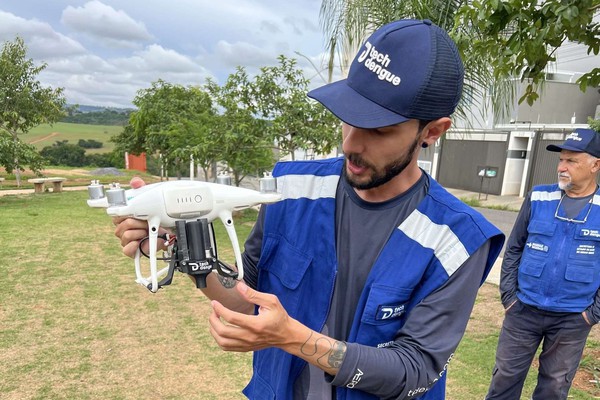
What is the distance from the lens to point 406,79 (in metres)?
1.29

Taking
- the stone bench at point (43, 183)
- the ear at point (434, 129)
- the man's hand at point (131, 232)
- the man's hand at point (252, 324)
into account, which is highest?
the ear at point (434, 129)

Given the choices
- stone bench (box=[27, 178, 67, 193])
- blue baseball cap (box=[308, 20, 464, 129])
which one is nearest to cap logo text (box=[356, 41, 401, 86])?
blue baseball cap (box=[308, 20, 464, 129])

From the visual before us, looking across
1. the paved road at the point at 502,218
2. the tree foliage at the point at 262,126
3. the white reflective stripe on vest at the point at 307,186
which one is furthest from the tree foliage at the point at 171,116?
the white reflective stripe on vest at the point at 307,186

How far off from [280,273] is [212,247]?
329 millimetres

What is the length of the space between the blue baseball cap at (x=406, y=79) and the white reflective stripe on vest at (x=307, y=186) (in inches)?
12.7

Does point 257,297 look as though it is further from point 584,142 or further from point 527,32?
point 584,142

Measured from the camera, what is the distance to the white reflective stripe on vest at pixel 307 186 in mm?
1604

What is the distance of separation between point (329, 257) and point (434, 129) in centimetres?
55

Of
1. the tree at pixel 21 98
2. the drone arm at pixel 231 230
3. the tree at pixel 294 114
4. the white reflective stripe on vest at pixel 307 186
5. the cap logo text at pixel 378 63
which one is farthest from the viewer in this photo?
the tree at pixel 21 98

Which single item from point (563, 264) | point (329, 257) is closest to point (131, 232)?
point (329, 257)

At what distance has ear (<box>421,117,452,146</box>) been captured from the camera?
1385mm

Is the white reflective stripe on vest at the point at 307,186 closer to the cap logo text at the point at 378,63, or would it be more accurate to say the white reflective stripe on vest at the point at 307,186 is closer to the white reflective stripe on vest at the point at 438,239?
the white reflective stripe on vest at the point at 438,239

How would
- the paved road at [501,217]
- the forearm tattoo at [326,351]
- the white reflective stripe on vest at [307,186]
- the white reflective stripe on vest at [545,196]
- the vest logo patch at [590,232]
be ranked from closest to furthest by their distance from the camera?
1. the forearm tattoo at [326,351]
2. the white reflective stripe on vest at [307,186]
3. the vest logo patch at [590,232]
4. the white reflective stripe on vest at [545,196]
5. the paved road at [501,217]

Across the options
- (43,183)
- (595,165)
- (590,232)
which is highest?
(595,165)
